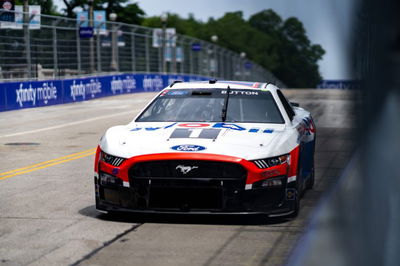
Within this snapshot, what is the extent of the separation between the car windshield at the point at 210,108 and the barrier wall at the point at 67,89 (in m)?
14.4

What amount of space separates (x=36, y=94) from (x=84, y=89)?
4.87m

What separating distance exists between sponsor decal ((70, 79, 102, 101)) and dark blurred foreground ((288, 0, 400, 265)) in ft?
97.3

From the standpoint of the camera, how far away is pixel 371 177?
114 cm

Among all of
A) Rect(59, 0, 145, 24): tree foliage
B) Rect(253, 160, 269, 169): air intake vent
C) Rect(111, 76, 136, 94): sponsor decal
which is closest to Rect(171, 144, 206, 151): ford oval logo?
Rect(253, 160, 269, 169): air intake vent

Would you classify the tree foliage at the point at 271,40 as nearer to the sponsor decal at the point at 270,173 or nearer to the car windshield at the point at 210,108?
the sponsor decal at the point at 270,173

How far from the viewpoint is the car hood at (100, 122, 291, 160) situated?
6.76 metres

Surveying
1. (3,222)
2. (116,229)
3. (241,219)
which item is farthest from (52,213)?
(241,219)

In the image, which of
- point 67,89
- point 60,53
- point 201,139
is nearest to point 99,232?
point 201,139

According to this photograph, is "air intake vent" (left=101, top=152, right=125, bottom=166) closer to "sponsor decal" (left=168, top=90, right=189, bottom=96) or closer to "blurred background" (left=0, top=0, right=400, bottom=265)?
"sponsor decal" (left=168, top=90, right=189, bottom=96)

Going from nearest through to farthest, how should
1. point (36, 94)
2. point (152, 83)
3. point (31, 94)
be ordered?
point (31, 94), point (36, 94), point (152, 83)

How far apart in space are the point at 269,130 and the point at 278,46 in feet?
19.5

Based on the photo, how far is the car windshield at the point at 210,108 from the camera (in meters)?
7.75

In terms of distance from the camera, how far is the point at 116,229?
667 cm

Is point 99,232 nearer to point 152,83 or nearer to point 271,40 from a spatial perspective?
point 271,40
